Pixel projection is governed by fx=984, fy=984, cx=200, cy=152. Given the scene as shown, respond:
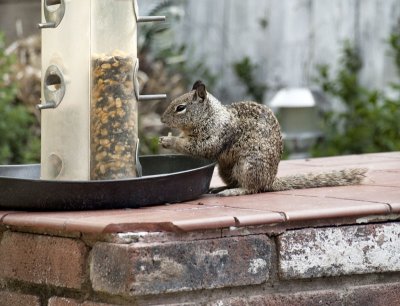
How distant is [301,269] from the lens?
286 cm

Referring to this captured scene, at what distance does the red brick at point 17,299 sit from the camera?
2.89 metres

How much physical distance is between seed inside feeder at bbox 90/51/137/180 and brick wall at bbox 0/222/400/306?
0.45m

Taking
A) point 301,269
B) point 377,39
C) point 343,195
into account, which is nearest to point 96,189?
point 301,269

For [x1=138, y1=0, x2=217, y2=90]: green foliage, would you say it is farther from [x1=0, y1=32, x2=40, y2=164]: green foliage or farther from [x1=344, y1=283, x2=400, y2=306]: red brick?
[x1=344, y1=283, x2=400, y2=306]: red brick

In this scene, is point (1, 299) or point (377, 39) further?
point (377, 39)

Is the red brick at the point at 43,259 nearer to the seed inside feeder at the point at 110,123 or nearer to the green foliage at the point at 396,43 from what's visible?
the seed inside feeder at the point at 110,123

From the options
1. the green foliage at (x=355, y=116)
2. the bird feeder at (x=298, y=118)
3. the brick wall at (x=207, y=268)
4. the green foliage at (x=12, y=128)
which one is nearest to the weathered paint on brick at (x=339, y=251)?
the brick wall at (x=207, y=268)

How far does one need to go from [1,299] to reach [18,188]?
346 millimetres

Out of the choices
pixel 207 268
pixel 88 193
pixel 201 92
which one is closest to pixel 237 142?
pixel 201 92

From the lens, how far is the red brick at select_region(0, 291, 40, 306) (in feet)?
9.48

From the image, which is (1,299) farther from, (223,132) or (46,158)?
(223,132)

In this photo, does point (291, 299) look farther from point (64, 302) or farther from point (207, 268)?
point (64, 302)

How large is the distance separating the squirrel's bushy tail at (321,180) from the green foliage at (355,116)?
326cm

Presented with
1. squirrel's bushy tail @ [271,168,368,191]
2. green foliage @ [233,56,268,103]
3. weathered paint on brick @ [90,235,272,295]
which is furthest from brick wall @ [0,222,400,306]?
green foliage @ [233,56,268,103]
